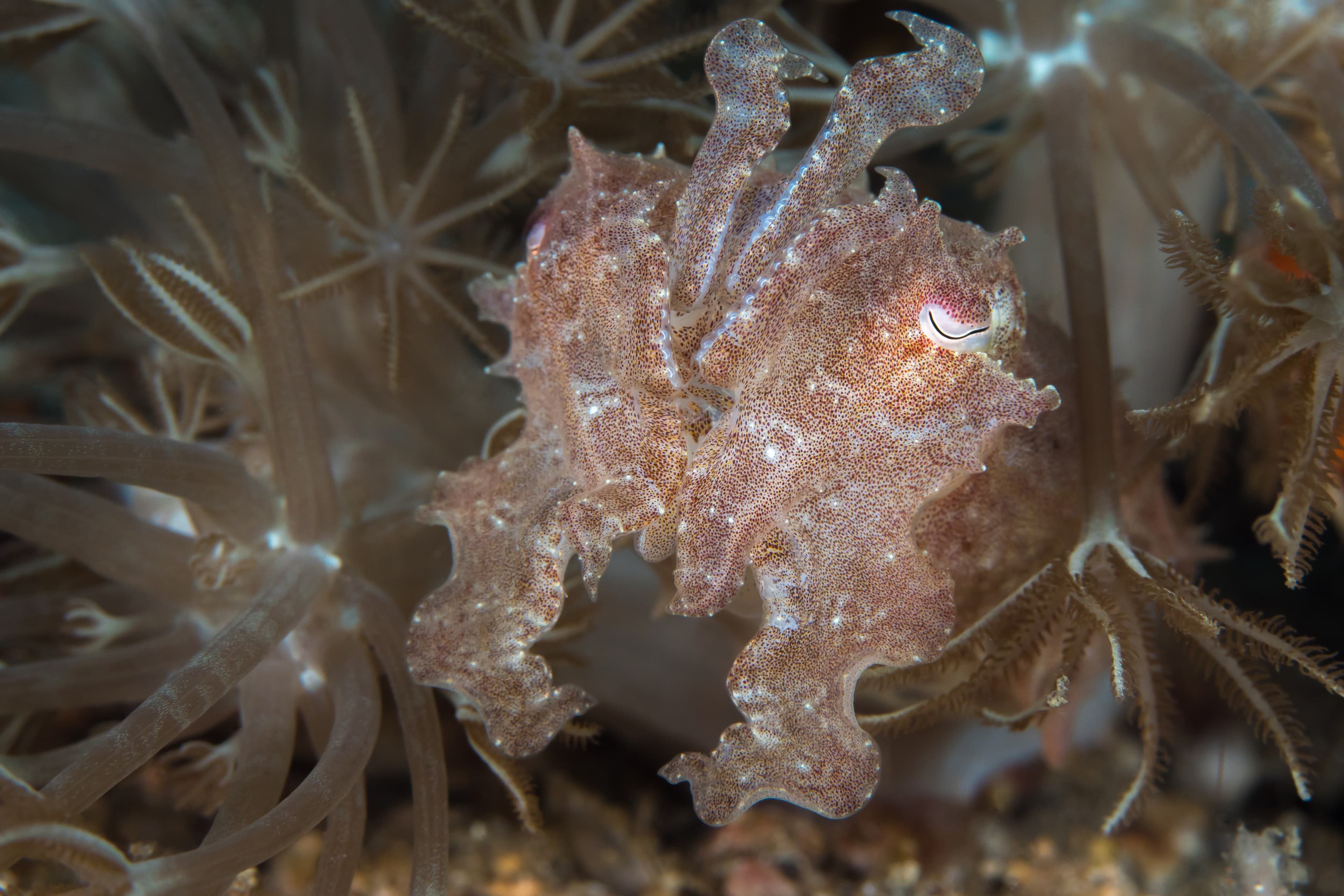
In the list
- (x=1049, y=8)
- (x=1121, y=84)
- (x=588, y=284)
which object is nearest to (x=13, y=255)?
(x=588, y=284)

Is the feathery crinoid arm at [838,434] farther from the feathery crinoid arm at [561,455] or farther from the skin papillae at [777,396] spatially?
the feathery crinoid arm at [561,455]

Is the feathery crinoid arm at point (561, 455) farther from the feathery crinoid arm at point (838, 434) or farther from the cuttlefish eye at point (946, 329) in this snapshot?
the cuttlefish eye at point (946, 329)

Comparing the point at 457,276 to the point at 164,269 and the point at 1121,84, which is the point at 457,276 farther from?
the point at 1121,84

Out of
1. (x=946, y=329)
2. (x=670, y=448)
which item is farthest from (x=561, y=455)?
(x=946, y=329)

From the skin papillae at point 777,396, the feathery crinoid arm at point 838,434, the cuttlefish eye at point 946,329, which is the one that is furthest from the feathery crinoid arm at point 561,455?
the cuttlefish eye at point 946,329

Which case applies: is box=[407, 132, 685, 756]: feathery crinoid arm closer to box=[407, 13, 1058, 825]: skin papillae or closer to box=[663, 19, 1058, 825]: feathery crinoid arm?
box=[407, 13, 1058, 825]: skin papillae

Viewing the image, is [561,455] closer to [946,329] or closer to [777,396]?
[777,396]

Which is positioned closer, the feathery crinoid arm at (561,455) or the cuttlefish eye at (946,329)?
the cuttlefish eye at (946,329)

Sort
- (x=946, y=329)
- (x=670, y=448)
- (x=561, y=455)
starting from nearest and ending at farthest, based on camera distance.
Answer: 1. (x=946, y=329)
2. (x=670, y=448)
3. (x=561, y=455)
